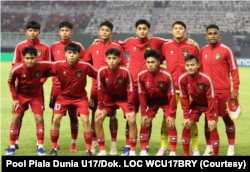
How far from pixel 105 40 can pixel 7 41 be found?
85.1 feet

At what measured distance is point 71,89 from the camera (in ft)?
19.5

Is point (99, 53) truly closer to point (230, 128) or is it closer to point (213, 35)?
point (213, 35)

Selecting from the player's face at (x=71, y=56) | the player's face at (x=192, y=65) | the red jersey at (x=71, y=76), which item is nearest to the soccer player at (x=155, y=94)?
the player's face at (x=192, y=65)

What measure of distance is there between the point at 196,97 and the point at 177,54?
95cm

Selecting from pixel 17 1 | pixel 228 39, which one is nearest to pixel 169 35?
pixel 228 39

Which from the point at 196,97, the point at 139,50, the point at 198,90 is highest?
the point at 139,50

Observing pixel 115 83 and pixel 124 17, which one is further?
pixel 124 17

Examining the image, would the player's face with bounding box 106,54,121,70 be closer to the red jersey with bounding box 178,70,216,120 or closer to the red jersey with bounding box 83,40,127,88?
the red jersey with bounding box 83,40,127,88

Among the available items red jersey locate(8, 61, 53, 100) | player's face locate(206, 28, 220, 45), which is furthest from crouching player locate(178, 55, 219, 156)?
red jersey locate(8, 61, 53, 100)

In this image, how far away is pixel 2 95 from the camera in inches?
525

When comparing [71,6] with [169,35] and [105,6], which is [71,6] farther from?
[169,35]

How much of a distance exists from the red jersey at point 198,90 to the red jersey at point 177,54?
0.50 meters

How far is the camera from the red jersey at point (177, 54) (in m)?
6.25

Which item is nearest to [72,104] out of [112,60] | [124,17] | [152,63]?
[112,60]
